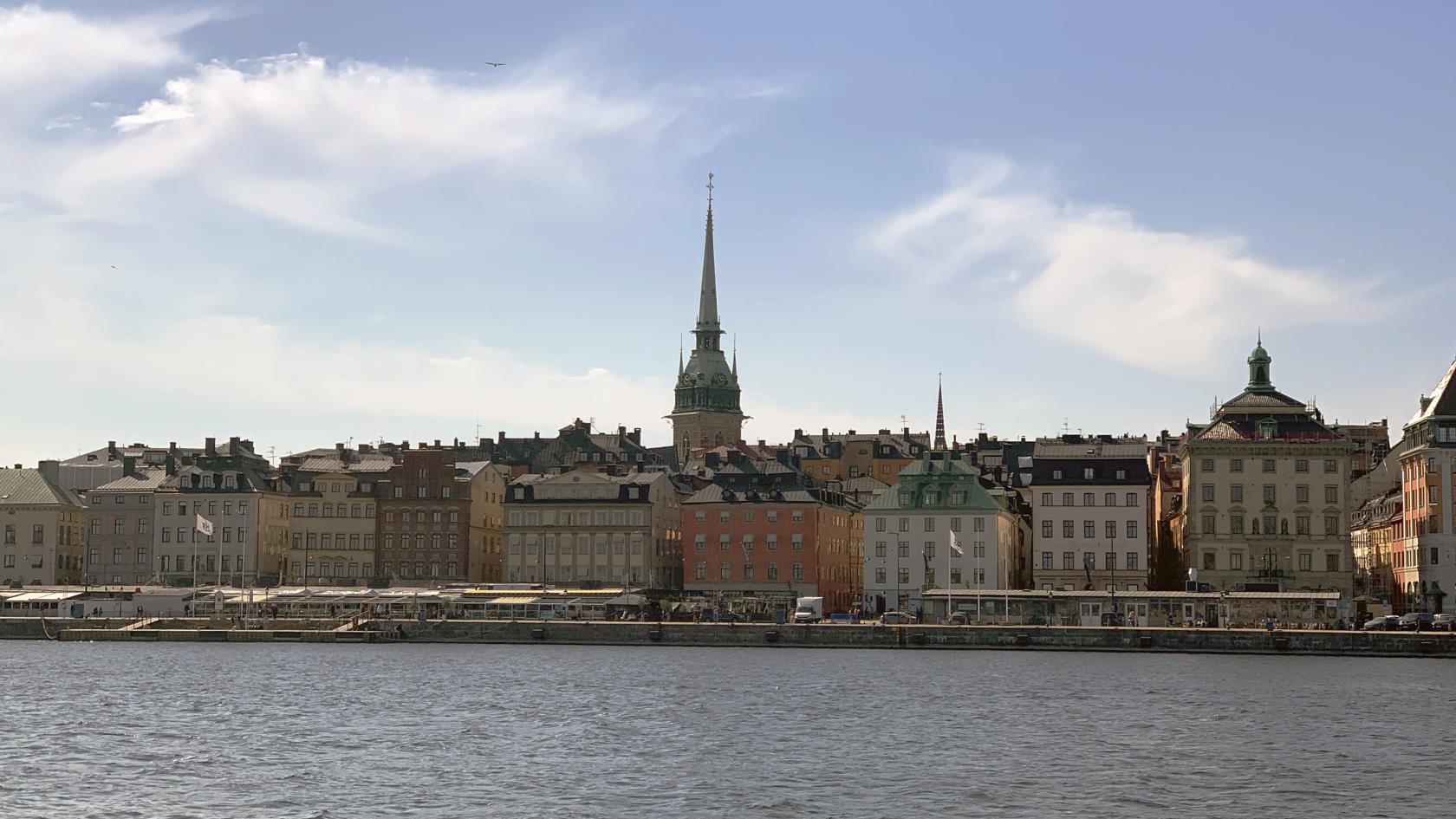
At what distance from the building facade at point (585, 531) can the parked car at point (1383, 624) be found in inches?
2352

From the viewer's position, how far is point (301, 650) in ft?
413

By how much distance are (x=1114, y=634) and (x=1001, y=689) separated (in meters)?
36.9

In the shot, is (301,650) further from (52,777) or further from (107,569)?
(52,777)

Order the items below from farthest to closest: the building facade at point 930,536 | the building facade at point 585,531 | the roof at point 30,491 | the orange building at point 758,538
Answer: the roof at point 30,491
the building facade at point 585,531
the orange building at point 758,538
the building facade at point 930,536

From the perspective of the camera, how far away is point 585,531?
163 metres

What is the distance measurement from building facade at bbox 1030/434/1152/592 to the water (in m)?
36.7

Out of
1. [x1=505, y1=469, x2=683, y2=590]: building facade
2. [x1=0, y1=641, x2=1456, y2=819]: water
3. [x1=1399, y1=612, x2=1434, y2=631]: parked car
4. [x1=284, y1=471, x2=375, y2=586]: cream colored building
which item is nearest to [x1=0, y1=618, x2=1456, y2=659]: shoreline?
[x1=1399, y1=612, x2=1434, y2=631]: parked car

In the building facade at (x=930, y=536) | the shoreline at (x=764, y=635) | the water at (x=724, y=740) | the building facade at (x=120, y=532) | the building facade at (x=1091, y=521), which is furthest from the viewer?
the building facade at (x=120, y=532)

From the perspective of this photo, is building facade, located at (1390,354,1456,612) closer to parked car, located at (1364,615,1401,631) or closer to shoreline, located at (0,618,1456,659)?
parked car, located at (1364,615,1401,631)

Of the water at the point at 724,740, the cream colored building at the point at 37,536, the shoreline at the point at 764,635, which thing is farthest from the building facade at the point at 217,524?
the water at the point at 724,740

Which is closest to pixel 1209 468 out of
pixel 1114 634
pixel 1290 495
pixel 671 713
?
pixel 1290 495

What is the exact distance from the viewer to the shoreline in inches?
4673

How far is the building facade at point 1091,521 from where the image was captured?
144500 mm

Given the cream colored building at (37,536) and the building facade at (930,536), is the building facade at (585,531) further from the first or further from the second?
the cream colored building at (37,536)
